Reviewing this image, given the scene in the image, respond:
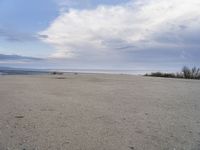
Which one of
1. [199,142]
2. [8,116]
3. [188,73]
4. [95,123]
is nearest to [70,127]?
[95,123]

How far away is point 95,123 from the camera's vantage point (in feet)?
18.5

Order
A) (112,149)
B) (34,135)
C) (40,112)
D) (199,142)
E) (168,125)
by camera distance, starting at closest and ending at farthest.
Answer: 1. (112,149)
2. (199,142)
3. (34,135)
4. (168,125)
5. (40,112)

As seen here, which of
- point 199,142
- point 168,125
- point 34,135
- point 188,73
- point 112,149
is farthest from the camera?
point 188,73

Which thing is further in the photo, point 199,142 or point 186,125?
point 186,125

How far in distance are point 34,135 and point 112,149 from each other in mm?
1600

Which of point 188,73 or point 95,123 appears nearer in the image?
point 95,123

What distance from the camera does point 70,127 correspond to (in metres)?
5.28

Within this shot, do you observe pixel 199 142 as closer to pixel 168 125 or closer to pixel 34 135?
pixel 168 125

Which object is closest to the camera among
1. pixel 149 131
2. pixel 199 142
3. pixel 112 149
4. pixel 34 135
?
A: pixel 112 149

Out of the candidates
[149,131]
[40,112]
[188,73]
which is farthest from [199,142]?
[188,73]

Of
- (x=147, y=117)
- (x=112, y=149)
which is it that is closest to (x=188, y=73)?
(x=147, y=117)

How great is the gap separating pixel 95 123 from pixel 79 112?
4.00 ft

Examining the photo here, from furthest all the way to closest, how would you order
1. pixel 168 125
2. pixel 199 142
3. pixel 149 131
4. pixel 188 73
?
pixel 188 73 < pixel 168 125 < pixel 149 131 < pixel 199 142

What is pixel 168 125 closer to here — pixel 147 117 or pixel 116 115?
pixel 147 117
